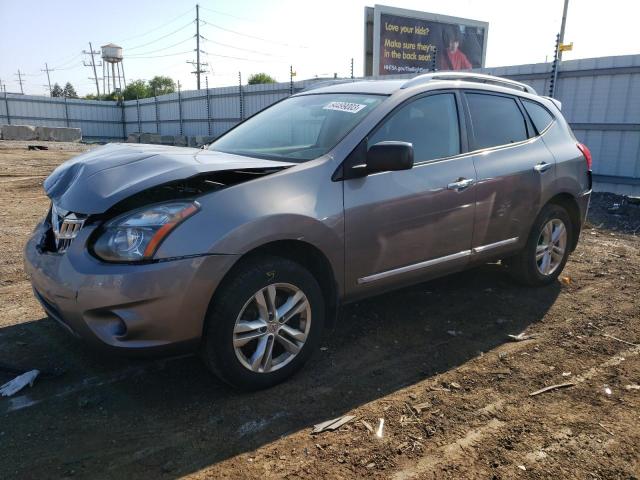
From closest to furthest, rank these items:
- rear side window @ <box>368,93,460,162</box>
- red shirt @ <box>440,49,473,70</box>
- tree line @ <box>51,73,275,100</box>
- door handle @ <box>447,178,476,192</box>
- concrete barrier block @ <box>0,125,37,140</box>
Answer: rear side window @ <box>368,93,460,162</box> < door handle @ <box>447,178,476,192</box> < concrete barrier block @ <box>0,125,37,140</box> < red shirt @ <box>440,49,473,70</box> < tree line @ <box>51,73,275,100</box>

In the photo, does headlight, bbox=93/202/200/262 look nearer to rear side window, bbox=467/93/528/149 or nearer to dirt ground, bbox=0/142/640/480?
dirt ground, bbox=0/142/640/480

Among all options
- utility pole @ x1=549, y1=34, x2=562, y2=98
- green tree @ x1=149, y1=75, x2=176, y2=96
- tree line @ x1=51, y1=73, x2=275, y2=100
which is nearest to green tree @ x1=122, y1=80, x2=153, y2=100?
tree line @ x1=51, y1=73, x2=275, y2=100

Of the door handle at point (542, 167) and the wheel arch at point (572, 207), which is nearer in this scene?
the door handle at point (542, 167)

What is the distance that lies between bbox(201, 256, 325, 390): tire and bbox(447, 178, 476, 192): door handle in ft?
4.37

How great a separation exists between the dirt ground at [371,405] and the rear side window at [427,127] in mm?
1384

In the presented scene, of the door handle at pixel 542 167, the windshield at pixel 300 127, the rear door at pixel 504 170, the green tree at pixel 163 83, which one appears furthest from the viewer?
the green tree at pixel 163 83

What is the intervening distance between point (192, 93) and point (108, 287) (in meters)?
27.7

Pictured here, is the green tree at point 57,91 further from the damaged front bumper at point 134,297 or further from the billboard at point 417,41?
the damaged front bumper at point 134,297

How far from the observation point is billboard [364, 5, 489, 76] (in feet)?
94.3

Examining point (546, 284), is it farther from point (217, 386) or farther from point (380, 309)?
point (217, 386)

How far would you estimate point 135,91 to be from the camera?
2406 inches

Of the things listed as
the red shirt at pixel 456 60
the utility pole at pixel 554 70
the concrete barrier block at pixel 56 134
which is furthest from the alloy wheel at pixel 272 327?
the concrete barrier block at pixel 56 134

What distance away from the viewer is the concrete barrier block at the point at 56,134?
102 feet

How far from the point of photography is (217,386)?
3.12 metres
